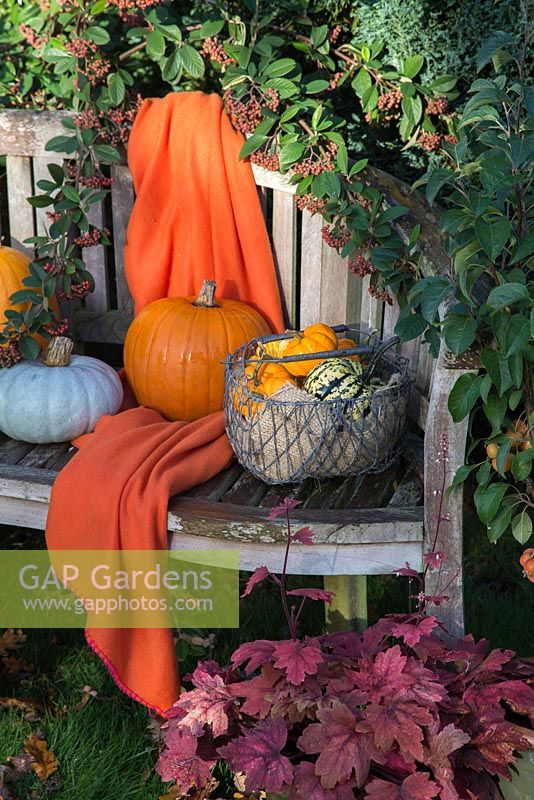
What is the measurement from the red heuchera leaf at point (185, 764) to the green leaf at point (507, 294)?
100 centimetres

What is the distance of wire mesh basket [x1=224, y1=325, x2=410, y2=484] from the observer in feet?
7.10

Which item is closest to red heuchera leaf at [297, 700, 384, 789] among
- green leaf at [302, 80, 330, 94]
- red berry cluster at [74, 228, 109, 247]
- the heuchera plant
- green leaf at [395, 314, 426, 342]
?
the heuchera plant

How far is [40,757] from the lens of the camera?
7.41 ft

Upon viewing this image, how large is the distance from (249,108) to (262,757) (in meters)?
→ 1.71

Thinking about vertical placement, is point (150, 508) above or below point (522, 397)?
below

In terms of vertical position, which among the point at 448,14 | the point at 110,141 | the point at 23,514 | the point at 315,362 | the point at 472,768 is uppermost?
the point at 448,14

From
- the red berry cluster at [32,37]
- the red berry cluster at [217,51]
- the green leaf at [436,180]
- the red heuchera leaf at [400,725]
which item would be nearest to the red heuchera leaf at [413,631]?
the red heuchera leaf at [400,725]

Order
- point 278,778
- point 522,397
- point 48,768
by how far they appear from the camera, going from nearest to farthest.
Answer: point 278,778
point 522,397
point 48,768

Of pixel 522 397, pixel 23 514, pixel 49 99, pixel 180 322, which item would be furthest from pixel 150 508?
pixel 49 99

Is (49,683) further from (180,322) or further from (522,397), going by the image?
(522,397)

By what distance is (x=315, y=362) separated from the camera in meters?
2.38

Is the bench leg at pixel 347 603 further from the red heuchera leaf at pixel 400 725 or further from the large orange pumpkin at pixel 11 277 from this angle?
the large orange pumpkin at pixel 11 277

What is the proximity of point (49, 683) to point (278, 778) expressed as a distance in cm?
101

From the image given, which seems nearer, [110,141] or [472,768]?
[472,768]
